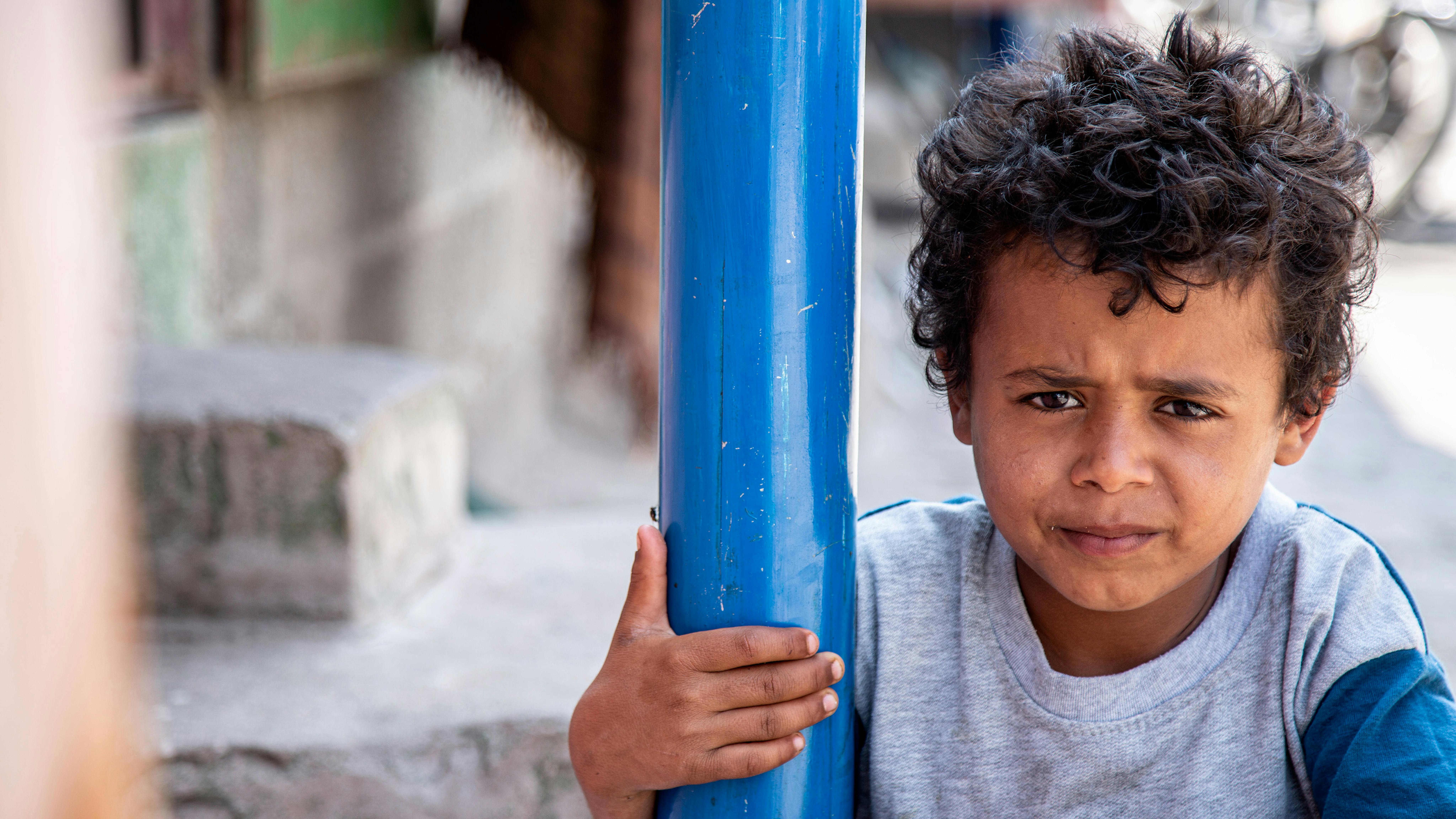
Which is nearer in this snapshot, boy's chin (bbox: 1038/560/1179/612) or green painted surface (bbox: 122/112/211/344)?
boy's chin (bbox: 1038/560/1179/612)

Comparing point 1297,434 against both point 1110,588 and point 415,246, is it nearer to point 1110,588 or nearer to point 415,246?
point 1110,588

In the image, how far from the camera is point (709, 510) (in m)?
0.93

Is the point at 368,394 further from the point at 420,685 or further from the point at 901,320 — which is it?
the point at 901,320

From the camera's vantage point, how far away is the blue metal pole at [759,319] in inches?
34.7

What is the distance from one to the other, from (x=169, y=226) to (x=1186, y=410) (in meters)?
2.00

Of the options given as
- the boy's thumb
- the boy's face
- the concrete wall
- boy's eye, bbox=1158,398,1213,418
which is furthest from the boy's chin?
the concrete wall

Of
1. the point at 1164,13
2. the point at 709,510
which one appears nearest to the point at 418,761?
the point at 709,510

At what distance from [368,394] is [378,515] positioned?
20cm

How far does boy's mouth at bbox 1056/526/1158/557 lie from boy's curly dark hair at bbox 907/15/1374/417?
7.3 inches

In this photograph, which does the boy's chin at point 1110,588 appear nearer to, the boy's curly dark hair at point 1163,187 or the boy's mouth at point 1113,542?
the boy's mouth at point 1113,542

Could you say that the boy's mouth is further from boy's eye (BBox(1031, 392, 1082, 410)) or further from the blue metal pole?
the blue metal pole

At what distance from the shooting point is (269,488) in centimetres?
190

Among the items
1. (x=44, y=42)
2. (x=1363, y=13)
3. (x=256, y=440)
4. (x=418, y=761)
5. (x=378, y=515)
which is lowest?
(x=418, y=761)

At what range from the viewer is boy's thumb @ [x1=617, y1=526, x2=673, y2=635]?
973 mm
